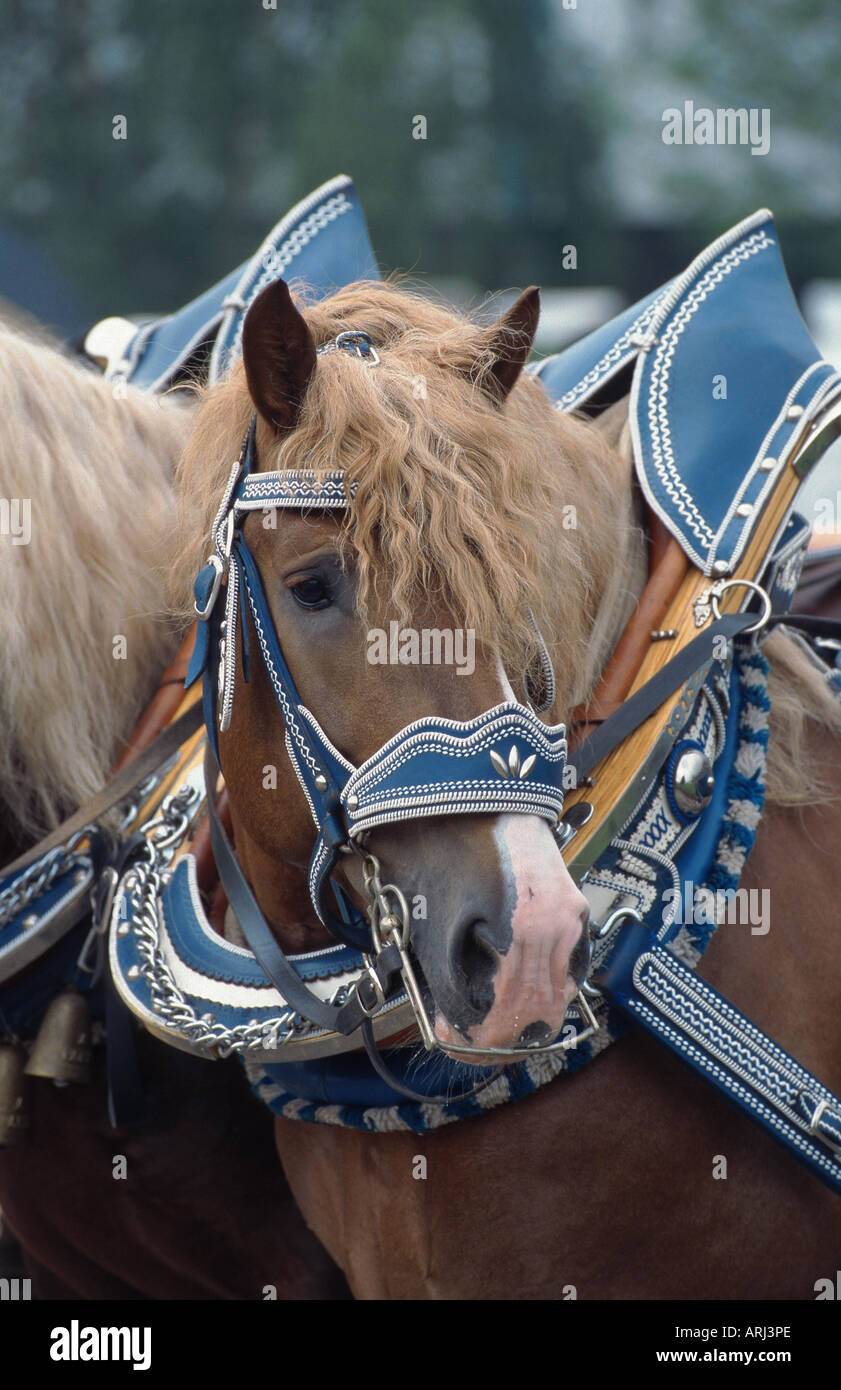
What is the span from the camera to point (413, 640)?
113 centimetres

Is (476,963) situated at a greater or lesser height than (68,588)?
lesser

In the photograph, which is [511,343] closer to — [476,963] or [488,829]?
[488,829]

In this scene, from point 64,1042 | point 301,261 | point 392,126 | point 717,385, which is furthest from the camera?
point 392,126

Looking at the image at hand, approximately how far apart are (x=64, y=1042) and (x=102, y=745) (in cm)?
38

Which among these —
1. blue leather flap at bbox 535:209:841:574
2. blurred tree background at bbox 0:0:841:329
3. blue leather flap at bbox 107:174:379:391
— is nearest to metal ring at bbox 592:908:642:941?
blue leather flap at bbox 535:209:841:574

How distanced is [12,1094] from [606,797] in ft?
2.92

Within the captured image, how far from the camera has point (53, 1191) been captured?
6.06 feet

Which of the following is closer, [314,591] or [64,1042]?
[314,591]

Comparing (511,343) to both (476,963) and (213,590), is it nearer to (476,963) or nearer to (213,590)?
(213,590)

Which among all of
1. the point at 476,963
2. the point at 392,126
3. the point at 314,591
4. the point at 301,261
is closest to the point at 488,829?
the point at 476,963

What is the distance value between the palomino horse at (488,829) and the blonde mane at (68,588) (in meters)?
0.39

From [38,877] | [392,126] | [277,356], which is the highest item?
[392,126]

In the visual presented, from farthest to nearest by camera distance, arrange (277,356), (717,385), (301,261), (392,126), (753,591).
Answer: (392,126)
(301,261)
(717,385)
(753,591)
(277,356)

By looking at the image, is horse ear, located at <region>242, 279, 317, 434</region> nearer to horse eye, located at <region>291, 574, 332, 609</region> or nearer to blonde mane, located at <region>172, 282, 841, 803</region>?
blonde mane, located at <region>172, 282, 841, 803</region>
